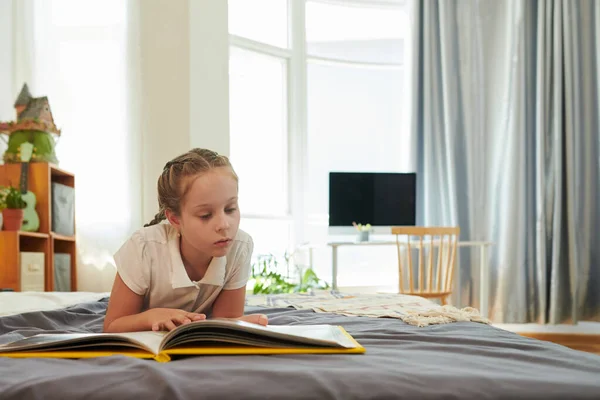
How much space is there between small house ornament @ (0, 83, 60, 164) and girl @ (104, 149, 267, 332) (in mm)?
2016

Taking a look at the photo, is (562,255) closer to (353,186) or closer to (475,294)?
(475,294)

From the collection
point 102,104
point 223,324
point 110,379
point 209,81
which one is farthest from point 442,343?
point 102,104

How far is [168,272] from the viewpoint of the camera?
4.83ft

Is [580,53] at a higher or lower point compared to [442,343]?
higher

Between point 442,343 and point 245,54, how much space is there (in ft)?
11.8

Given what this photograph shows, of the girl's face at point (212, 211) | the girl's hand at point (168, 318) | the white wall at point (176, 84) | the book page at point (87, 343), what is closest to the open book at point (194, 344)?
the book page at point (87, 343)

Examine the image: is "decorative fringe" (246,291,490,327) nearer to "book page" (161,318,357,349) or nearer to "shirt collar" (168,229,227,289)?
"shirt collar" (168,229,227,289)

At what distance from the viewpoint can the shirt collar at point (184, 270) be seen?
1459 millimetres

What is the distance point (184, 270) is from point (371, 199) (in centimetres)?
296

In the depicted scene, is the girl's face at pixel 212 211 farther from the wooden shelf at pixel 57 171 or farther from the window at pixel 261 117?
the window at pixel 261 117

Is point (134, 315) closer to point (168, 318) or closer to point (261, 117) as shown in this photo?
point (168, 318)

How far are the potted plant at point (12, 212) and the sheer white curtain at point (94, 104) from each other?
2.53 ft

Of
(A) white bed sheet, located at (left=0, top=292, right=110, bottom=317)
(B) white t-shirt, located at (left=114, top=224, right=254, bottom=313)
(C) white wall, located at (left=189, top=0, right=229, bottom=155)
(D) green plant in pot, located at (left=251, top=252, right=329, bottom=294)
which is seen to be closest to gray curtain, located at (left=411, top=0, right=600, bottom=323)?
(D) green plant in pot, located at (left=251, top=252, right=329, bottom=294)

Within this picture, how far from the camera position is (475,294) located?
446cm
